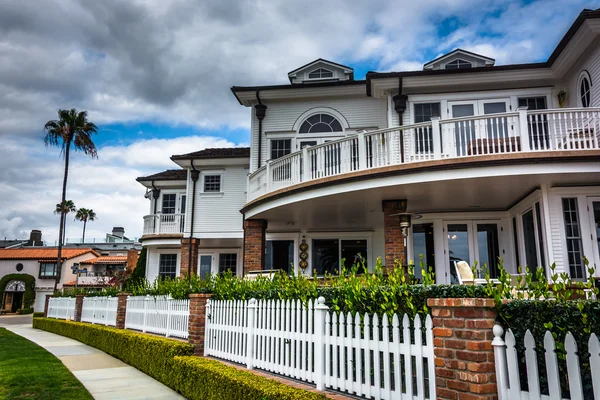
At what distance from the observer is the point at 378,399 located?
172 inches

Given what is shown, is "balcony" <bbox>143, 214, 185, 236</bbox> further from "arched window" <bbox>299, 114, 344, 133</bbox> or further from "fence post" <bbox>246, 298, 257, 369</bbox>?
"fence post" <bbox>246, 298, 257, 369</bbox>

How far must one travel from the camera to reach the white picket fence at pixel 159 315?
30.2 feet

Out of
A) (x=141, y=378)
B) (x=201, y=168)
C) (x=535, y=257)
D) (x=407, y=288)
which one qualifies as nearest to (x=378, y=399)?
(x=407, y=288)

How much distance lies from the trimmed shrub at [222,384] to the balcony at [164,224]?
50.7 ft

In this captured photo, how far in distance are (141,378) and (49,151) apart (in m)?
27.5

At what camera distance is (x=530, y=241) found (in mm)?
12000

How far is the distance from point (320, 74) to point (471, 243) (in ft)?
29.8

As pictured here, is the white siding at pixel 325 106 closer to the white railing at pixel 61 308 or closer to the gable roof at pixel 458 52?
the gable roof at pixel 458 52

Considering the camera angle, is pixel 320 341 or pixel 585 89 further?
pixel 585 89

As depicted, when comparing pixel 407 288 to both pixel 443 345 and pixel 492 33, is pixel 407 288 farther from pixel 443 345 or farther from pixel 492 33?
pixel 492 33

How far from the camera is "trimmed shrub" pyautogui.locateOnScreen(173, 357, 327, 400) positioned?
191 inches

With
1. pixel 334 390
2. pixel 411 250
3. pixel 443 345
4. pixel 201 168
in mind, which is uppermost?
pixel 201 168

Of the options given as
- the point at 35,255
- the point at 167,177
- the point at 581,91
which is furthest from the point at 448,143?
the point at 35,255

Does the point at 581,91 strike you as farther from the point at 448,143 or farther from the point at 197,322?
the point at 197,322
